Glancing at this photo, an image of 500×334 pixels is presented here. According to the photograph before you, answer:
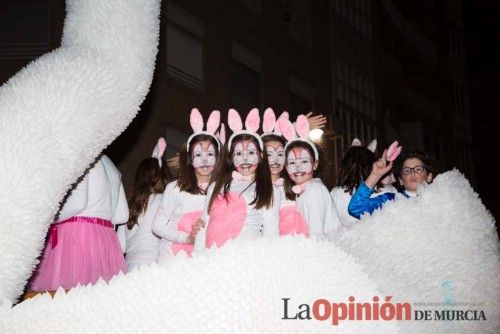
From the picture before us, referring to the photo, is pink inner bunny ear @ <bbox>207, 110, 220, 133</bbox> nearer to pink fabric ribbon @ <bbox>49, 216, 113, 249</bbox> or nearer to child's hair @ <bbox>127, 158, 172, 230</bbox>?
child's hair @ <bbox>127, 158, 172, 230</bbox>

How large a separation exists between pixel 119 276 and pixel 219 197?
2.47 meters

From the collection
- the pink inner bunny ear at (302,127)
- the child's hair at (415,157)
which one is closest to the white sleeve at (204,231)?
the pink inner bunny ear at (302,127)

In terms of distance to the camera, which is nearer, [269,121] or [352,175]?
[269,121]

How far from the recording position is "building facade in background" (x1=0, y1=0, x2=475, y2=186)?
9781 mm

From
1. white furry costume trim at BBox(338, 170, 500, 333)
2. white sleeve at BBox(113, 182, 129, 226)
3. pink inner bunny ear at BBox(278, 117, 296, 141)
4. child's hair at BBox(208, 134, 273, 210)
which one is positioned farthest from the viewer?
pink inner bunny ear at BBox(278, 117, 296, 141)

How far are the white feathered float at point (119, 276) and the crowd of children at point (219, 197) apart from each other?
1.22 meters

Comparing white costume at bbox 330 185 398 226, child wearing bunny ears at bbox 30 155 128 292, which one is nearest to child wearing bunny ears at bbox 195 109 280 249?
child wearing bunny ears at bbox 30 155 128 292

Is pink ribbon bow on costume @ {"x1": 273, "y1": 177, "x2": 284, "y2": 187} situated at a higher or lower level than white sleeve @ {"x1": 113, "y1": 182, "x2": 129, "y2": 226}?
higher

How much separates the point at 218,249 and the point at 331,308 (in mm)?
174

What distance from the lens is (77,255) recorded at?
2576mm

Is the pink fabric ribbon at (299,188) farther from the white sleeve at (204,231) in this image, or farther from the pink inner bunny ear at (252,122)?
the white sleeve at (204,231)

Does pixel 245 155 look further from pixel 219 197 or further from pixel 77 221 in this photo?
pixel 77 221

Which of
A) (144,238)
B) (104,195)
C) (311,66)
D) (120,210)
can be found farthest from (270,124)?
(311,66)

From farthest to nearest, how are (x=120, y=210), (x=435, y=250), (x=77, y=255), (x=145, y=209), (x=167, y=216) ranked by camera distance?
(x=145, y=209)
(x=167, y=216)
(x=120, y=210)
(x=77, y=255)
(x=435, y=250)
